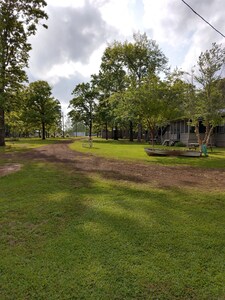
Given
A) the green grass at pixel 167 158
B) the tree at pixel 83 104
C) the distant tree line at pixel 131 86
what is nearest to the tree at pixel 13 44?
the distant tree line at pixel 131 86

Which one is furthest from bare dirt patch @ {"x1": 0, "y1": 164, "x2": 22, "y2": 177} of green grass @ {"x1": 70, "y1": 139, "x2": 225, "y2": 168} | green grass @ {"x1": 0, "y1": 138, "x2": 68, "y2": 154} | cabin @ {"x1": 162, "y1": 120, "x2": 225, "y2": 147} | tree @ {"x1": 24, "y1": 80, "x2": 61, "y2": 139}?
tree @ {"x1": 24, "y1": 80, "x2": 61, "y2": 139}

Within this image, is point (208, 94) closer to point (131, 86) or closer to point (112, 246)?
point (131, 86)

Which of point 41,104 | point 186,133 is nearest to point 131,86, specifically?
point 186,133

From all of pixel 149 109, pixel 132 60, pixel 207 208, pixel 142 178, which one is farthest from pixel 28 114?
pixel 207 208

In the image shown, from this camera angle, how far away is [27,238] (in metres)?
3.63

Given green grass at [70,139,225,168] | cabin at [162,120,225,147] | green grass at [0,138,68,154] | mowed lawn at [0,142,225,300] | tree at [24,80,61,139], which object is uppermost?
tree at [24,80,61,139]

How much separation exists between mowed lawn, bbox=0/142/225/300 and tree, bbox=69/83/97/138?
44595mm

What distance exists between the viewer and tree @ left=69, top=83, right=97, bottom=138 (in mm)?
49000

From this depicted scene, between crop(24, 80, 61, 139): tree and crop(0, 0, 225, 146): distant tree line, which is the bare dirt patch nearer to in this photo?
crop(0, 0, 225, 146): distant tree line

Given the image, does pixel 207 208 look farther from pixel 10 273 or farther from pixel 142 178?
pixel 10 273

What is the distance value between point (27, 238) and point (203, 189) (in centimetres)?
492

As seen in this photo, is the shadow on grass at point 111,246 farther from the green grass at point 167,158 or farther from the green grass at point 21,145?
the green grass at point 21,145

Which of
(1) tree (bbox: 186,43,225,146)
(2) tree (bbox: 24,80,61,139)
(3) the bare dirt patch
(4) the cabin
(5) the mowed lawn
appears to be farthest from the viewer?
(2) tree (bbox: 24,80,61,139)

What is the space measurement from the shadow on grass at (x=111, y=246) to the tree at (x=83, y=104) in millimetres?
44648
